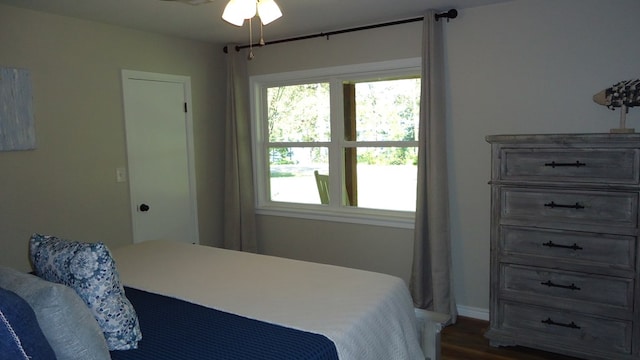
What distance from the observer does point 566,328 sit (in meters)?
2.80

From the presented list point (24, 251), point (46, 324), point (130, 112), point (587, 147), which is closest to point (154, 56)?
point (130, 112)

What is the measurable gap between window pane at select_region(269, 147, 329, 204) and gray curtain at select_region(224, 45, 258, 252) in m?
0.25

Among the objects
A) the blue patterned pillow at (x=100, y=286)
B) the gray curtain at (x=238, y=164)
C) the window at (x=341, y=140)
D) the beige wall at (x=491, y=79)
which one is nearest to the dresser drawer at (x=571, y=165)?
the beige wall at (x=491, y=79)

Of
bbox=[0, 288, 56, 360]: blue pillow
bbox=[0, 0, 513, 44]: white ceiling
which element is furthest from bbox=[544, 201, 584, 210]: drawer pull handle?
bbox=[0, 288, 56, 360]: blue pillow

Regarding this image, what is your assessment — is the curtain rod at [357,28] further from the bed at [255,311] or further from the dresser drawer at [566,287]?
the bed at [255,311]

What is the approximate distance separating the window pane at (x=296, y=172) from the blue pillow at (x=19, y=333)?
10.7 feet

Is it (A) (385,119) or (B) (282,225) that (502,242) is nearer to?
(A) (385,119)

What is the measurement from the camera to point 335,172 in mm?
4293

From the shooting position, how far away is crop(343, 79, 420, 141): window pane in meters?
3.86

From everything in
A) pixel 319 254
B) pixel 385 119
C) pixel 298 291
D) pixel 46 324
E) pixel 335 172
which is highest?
pixel 385 119

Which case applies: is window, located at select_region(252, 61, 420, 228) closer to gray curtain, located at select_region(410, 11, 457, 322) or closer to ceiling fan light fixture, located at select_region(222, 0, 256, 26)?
gray curtain, located at select_region(410, 11, 457, 322)

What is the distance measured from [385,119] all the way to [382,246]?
1.10 metres

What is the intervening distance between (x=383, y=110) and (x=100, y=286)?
289 centimetres

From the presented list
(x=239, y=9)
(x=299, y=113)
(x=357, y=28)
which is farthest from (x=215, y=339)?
(x=299, y=113)
